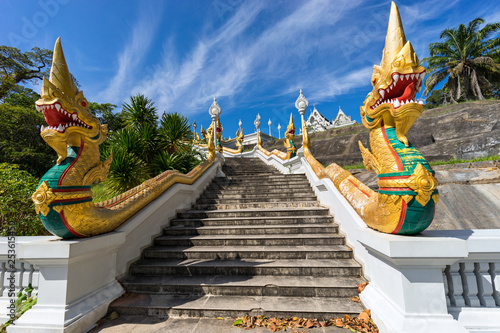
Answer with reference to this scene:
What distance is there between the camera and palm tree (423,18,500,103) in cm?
1747

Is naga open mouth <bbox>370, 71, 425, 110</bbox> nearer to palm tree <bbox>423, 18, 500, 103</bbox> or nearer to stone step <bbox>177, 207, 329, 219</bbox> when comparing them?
stone step <bbox>177, 207, 329, 219</bbox>

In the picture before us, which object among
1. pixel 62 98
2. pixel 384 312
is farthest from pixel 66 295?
pixel 384 312

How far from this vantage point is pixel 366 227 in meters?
2.58

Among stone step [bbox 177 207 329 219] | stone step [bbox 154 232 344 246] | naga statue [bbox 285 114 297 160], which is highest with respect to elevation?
naga statue [bbox 285 114 297 160]

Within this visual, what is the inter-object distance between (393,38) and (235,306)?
3.64 metres

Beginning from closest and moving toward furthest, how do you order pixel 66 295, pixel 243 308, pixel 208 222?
1. pixel 66 295
2. pixel 243 308
3. pixel 208 222

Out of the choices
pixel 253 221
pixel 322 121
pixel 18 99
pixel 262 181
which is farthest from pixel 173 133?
pixel 322 121

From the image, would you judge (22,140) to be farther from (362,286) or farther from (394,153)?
(394,153)

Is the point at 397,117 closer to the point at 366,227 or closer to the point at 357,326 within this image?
the point at 366,227

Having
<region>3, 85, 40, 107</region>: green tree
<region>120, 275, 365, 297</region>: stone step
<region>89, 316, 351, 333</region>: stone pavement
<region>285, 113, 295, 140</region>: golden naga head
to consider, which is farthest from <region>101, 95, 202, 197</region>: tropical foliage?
<region>3, 85, 40, 107</region>: green tree

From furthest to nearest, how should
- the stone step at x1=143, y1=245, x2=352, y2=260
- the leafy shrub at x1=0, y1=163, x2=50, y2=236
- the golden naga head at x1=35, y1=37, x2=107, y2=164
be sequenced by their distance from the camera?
the leafy shrub at x1=0, y1=163, x2=50, y2=236 < the stone step at x1=143, y1=245, x2=352, y2=260 < the golden naga head at x1=35, y1=37, x2=107, y2=164

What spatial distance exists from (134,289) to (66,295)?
2.95 feet

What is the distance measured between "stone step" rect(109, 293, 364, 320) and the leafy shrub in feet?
10.3

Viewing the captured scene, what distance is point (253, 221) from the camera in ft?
14.6
